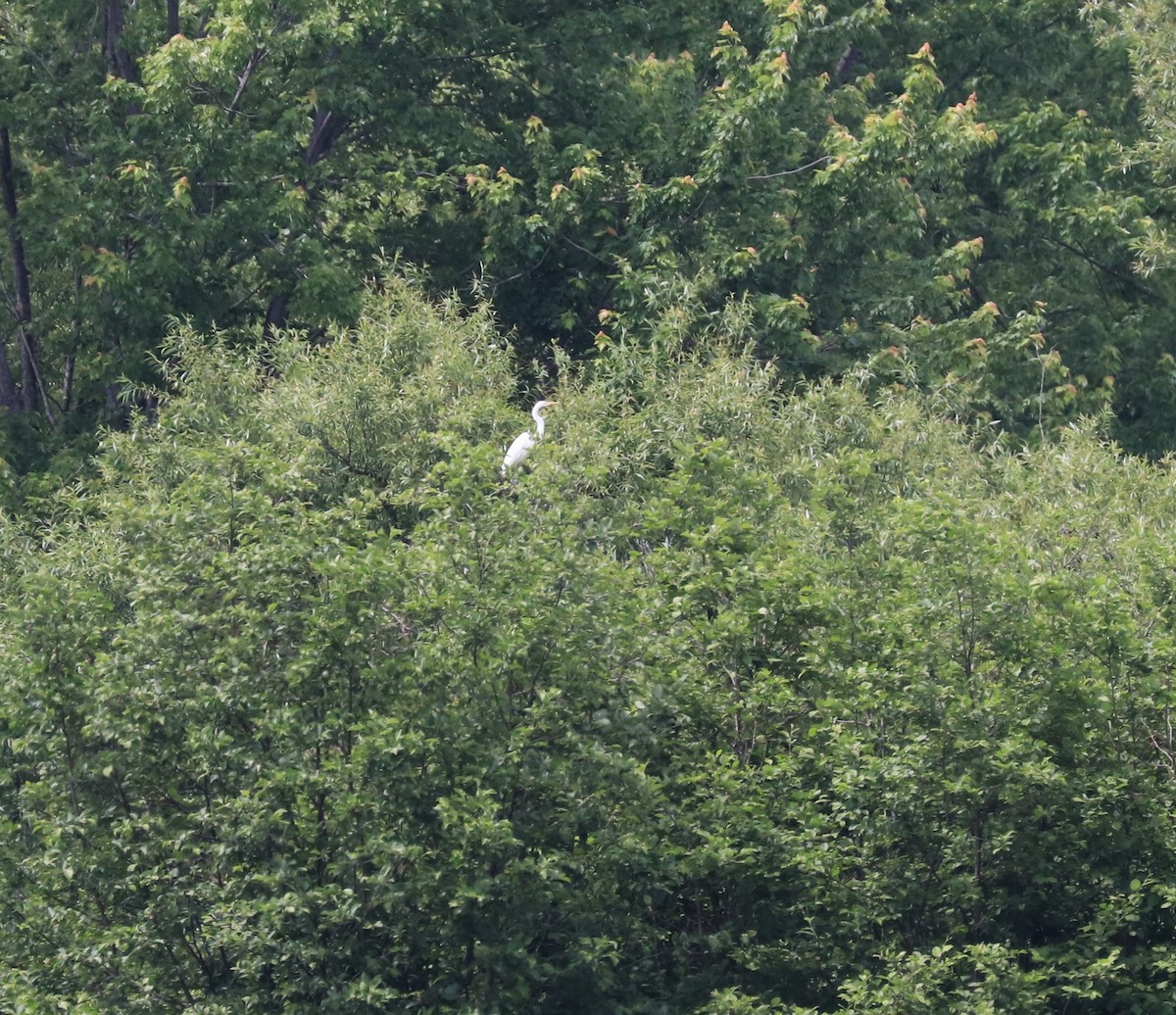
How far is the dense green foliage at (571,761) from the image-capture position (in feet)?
21.8

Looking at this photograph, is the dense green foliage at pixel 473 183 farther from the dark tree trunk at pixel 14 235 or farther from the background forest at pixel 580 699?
the background forest at pixel 580 699

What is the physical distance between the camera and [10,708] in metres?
7.04

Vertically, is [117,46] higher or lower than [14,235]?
higher

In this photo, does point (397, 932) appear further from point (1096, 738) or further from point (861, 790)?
point (1096, 738)

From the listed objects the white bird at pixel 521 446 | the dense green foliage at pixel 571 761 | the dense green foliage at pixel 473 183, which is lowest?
the dense green foliage at pixel 571 761

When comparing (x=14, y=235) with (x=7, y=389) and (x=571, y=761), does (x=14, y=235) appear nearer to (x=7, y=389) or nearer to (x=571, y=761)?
(x=7, y=389)

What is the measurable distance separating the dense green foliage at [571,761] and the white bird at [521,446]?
1.27ft

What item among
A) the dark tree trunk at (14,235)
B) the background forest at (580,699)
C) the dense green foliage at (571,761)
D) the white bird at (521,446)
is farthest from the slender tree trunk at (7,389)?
the dense green foliage at (571,761)

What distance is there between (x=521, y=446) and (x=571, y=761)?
2383mm

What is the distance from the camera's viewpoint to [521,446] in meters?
8.80

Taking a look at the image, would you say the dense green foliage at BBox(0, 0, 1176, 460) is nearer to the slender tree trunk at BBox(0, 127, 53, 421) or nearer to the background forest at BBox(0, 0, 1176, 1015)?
the slender tree trunk at BBox(0, 127, 53, 421)

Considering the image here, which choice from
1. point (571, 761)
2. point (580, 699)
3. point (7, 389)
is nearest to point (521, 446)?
point (580, 699)

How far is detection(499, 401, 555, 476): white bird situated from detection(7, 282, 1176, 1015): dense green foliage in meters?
0.39

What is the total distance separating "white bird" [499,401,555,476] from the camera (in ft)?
26.4
